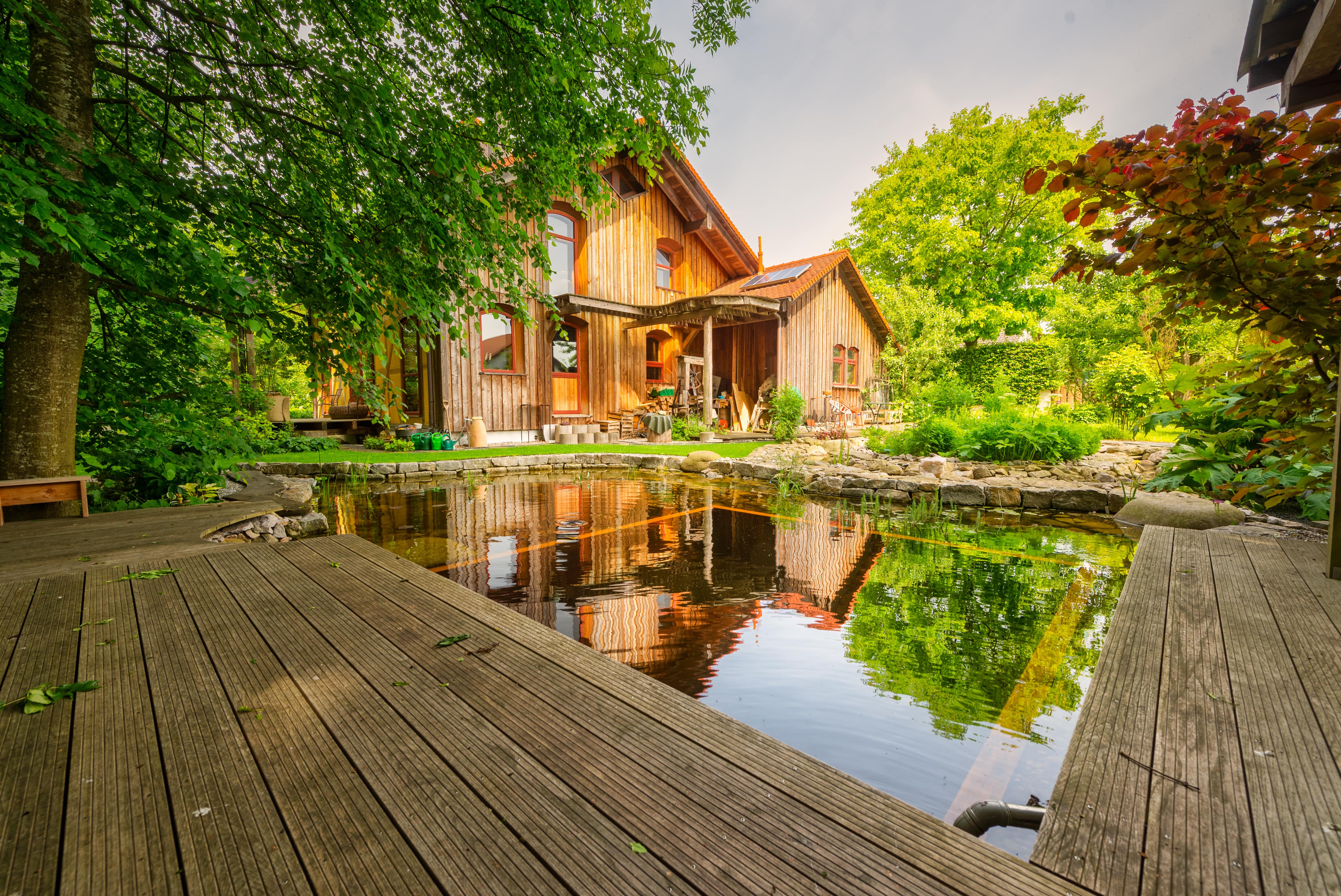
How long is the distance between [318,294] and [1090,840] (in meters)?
4.85

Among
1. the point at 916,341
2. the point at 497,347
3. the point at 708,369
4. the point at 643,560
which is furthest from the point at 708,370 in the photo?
the point at 643,560

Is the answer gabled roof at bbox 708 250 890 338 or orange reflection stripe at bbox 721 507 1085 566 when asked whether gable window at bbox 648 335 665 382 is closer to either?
gabled roof at bbox 708 250 890 338

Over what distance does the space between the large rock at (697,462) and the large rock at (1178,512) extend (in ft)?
18.2

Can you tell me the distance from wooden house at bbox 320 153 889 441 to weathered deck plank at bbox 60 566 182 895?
990 cm

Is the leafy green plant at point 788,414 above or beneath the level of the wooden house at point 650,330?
beneath

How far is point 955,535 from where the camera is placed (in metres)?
5.32

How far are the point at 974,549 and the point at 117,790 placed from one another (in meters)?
5.36

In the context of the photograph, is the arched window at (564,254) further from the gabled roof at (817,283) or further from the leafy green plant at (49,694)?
the leafy green plant at (49,694)

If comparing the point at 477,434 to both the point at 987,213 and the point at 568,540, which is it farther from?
the point at 987,213

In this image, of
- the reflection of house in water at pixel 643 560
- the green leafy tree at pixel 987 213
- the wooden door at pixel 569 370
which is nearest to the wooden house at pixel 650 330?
the wooden door at pixel 569 370

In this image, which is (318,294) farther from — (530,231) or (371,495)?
(530,231)

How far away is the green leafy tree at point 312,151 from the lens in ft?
11.1

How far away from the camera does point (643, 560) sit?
4.54 meters

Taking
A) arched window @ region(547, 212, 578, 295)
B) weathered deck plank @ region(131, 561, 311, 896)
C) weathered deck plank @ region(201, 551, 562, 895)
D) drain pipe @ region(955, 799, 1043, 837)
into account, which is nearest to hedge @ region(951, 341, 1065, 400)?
arched window @ region(547, 212, 578, 295)
